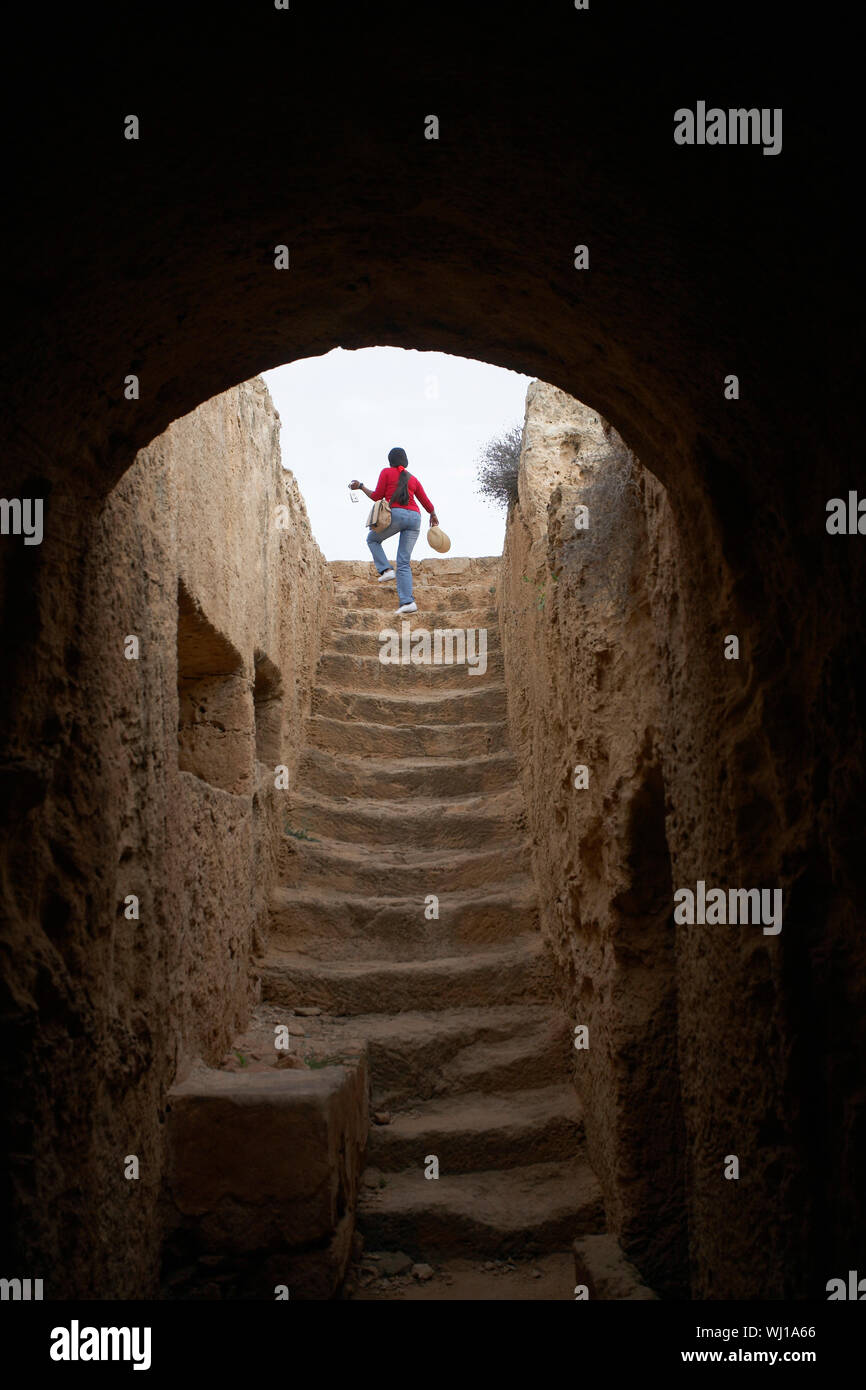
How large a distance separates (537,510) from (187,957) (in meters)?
3.48

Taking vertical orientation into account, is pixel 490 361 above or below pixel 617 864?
above

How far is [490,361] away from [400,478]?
6.18 metres

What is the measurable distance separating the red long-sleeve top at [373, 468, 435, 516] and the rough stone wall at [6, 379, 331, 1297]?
11.9ft

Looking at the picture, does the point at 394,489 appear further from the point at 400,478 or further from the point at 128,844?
the point at 128,844

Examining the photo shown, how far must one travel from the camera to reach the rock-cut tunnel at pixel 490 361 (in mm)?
1575

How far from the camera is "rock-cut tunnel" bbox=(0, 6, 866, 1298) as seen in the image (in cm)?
158

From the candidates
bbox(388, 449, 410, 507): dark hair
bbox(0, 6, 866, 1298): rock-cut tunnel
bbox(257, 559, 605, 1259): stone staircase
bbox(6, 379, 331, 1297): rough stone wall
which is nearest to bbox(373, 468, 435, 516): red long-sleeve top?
bbox(388, 449, 410, 507): dark hair

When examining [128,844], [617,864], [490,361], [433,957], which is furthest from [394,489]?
[128,844]

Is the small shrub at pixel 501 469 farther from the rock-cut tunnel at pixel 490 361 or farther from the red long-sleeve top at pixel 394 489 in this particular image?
the rock-cut tunnel at pixel 490 361

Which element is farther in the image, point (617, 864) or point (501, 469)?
point (501, 469)

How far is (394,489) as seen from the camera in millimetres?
8875

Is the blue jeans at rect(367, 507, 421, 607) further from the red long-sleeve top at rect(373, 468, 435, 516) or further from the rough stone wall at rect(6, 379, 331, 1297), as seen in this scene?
the rough stone wall at rect(6, 379, 331, 1297)

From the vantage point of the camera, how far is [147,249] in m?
1.90
